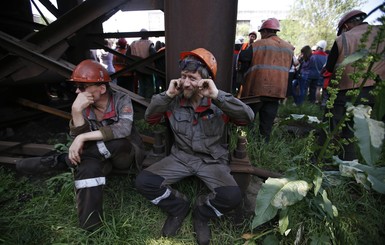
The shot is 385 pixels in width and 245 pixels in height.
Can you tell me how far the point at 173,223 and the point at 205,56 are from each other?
1457 mm

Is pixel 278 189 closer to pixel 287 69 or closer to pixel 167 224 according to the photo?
pixel 167 224

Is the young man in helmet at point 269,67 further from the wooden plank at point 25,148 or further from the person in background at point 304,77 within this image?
the person in background at point 304,77

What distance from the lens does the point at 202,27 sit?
207cm

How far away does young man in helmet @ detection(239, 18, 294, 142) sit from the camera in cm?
Result: 338

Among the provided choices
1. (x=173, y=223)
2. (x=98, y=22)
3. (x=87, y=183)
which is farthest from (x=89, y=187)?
(x=98, y=22)

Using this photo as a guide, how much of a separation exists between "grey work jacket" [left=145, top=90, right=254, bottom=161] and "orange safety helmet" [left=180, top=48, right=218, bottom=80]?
284 millimetres

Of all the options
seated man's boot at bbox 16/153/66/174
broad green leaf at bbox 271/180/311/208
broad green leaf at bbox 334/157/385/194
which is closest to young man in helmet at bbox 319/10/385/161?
broad green leaf at bbox 334/157/385/194

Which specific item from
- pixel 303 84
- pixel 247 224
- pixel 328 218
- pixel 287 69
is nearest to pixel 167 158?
pixel 247 224

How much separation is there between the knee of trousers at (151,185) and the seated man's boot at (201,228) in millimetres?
379

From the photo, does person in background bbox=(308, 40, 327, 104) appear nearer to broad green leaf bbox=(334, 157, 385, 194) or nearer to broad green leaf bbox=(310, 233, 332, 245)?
broad green leaf bbox=(334, 157, 385, 194)

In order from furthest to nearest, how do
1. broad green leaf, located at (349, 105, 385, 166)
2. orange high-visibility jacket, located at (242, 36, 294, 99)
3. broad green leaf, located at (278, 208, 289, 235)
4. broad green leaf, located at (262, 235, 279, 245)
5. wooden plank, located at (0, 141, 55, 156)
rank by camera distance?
orange high-visibility jacket, located at (242, 36, 294, 99)
wooden plank, located at (0, 141, 55, 156)
broad green leaf, located at (262, 235, 279, 245)
broad green leaf, located at (278, 208, 289, 235)
broad green leaf, located at (349, 105, 385, 166)

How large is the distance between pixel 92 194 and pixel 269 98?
2671 millimetres

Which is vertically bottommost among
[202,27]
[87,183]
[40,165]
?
[40,165]

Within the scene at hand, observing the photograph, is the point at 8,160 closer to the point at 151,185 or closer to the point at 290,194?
the point at 151,185
